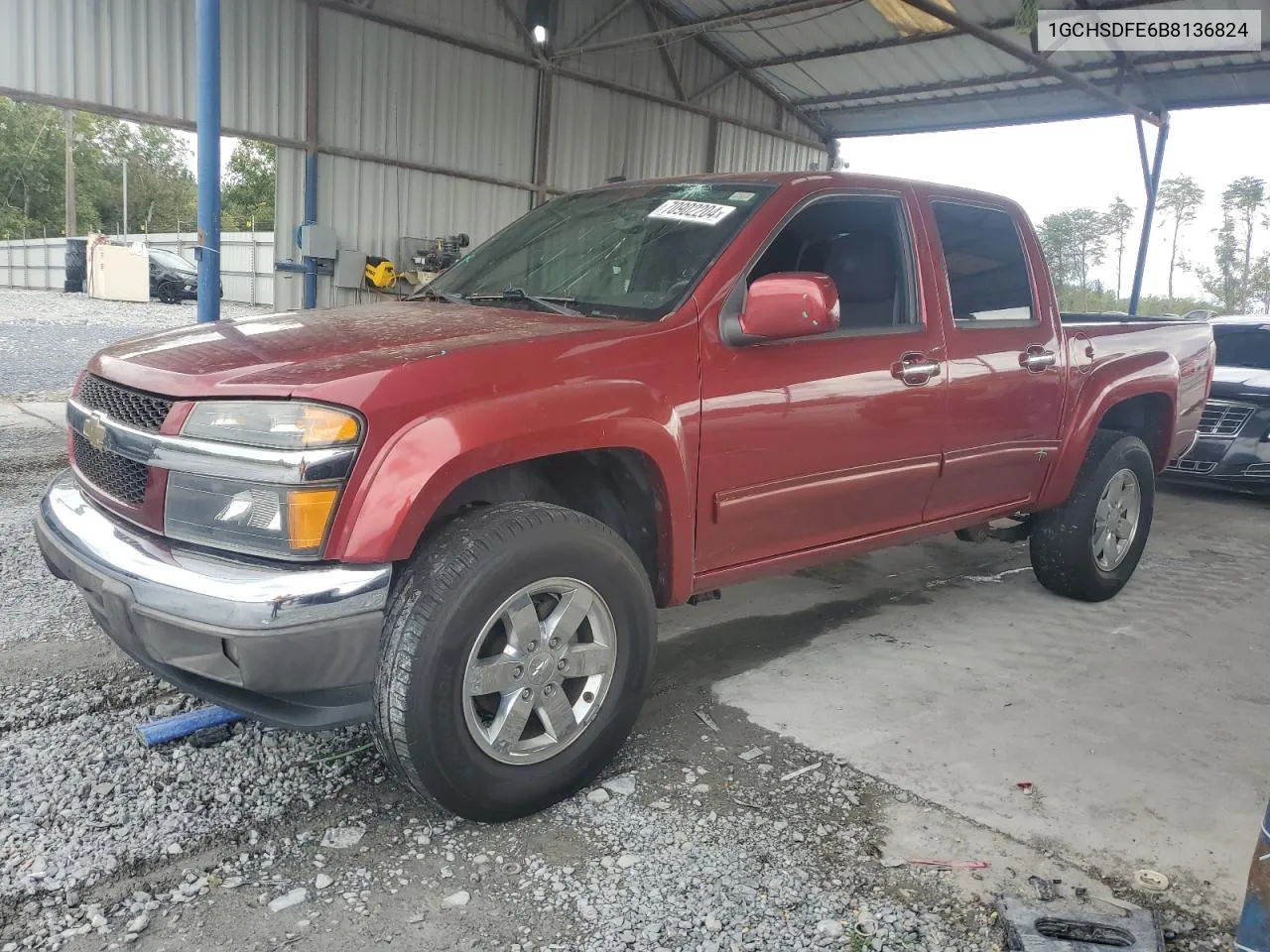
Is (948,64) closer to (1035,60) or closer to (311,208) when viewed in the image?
(1035,60)

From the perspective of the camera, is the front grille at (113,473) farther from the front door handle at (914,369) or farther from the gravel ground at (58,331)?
the gravel ground at (58,331)

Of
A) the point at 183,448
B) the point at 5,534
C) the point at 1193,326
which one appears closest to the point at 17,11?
the point at 5,534

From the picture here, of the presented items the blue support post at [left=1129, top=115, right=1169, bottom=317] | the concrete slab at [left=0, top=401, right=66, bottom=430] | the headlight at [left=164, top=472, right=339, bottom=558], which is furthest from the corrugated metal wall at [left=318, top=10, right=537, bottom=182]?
the headlight at [left=164, top=472, right=339, bottom=558]

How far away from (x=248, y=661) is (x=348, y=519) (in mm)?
364

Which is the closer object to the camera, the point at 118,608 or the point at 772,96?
the point at 118,608

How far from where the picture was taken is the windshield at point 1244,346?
7652mm

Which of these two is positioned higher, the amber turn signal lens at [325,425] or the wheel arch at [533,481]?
the amber turn signal lens at [325,425]

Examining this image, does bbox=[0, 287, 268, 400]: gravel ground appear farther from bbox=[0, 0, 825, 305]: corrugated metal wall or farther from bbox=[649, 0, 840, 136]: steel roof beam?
bbox=[649, 0, 840, 136]: steel roof beam

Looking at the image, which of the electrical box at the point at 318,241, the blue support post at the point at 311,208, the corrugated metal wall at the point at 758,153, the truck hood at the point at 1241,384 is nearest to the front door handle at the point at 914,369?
the truck hood at the point at 1241,384

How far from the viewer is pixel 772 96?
16.5 meters

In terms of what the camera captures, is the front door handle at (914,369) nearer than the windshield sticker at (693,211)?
No

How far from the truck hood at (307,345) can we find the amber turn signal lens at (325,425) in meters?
0.07

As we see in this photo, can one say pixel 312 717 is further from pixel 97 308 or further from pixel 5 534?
pixel 97 308

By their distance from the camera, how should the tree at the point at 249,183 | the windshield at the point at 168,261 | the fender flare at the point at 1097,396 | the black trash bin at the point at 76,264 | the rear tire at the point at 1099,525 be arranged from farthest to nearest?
the tree at the point at 249,183 < the black trash bin at the point at 76,264 < the windshield at the point at 168,261 < the rear tire at the point at 1099,525 < the fender flare at the point at 1097,396
